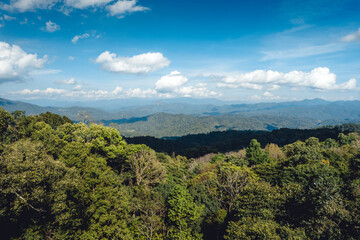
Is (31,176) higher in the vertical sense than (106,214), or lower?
higher

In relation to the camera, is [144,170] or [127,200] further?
[144,170]

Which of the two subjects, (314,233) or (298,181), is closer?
(314,233)

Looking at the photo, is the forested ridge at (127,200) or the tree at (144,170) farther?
the tree at (144,170)

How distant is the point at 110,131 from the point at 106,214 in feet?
57.3

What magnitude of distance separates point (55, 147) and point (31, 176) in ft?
47.8

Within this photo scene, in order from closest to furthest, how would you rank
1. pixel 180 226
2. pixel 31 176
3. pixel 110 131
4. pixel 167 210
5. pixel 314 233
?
pixel 31 176 → pixel 314 233 → pixel 180 226 → pixel 167 210 → pixel 110 131

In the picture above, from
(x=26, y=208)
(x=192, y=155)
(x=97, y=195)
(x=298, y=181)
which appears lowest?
(x=192, y=155)

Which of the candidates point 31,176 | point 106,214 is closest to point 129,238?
point 106,214

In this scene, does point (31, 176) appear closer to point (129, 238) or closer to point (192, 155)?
point (129, 238)

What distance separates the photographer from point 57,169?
1520 cm

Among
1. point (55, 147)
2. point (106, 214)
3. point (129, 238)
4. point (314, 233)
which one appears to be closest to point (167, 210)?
point (129, 238)

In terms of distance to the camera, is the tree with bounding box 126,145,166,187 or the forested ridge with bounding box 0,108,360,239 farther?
the tree with bounding box 126,145,166,187

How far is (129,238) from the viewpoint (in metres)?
17.8

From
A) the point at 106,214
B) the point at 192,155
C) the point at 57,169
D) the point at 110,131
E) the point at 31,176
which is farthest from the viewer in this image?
the point at 192,155
